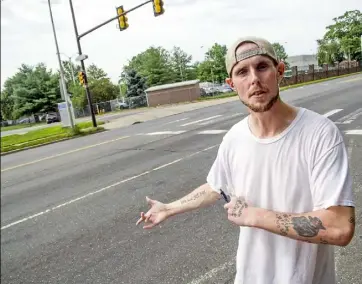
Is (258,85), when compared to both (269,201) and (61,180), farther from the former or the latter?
(61,180)

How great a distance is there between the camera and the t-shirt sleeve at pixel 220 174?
165 cm

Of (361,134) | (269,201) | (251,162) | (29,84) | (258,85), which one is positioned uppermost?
(29,84)

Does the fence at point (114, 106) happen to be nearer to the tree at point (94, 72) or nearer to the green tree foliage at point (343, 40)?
the tree at point (94, 72)

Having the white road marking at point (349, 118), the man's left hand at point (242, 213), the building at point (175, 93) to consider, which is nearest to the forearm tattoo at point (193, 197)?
the man's left hand at point (242, 213)

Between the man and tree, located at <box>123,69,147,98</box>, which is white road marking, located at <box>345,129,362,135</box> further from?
tree, located at <box>123,69,147,98</box>

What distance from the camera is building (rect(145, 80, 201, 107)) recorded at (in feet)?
143


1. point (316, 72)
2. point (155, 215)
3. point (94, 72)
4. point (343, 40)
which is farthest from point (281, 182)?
point (343, 40)

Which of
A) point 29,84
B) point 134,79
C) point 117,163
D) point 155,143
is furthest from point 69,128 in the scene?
point 134,79

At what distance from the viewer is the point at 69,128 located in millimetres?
18781

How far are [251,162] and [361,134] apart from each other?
Answer: 26.9 feet

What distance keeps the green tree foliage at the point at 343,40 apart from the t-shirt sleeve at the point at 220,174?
77.6 meters

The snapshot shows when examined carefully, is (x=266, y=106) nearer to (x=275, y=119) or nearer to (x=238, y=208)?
(x=275, y=119)

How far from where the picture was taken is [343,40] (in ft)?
236

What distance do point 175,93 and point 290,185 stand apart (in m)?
42.8
